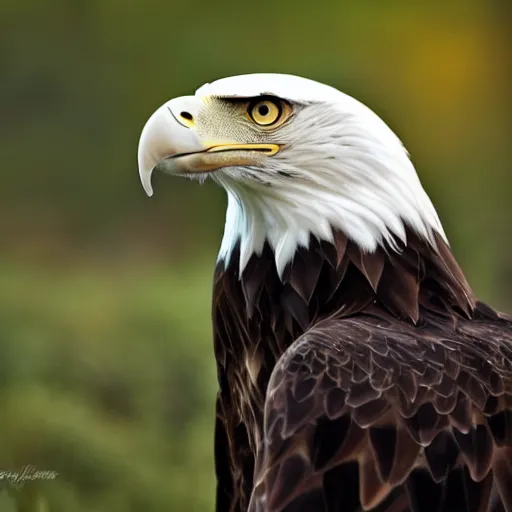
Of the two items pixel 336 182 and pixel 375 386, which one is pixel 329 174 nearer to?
pixel 336 182

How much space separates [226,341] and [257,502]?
328 millimetres

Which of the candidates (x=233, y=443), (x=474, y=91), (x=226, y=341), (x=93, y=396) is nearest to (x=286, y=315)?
(x=226, y=341)

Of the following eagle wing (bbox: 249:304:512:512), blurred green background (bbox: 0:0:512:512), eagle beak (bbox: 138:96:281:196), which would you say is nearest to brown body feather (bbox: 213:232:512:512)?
eagle wing (bbox: 249:304:512:512)

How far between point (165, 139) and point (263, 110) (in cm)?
14

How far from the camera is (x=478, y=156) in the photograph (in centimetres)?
210

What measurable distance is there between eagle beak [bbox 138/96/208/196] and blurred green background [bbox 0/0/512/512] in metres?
0.78

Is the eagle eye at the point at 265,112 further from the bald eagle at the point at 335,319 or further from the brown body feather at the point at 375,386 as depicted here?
the brown body feather at the point at 375,386

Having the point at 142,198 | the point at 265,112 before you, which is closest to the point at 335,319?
the point at 265,112

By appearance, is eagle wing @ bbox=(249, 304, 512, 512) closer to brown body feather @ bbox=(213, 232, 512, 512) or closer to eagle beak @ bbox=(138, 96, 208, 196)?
brown body feather @ bbox=(213, 232, 512, 512)

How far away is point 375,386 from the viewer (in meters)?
1.03

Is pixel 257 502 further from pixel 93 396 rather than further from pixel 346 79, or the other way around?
pixel 346 79

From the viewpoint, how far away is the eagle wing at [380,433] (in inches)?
39.3

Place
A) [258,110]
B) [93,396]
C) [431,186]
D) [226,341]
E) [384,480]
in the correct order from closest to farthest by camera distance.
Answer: [384,480], [258,110], [226,341], [93,396], [431,186]

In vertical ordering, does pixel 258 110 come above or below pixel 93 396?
above
